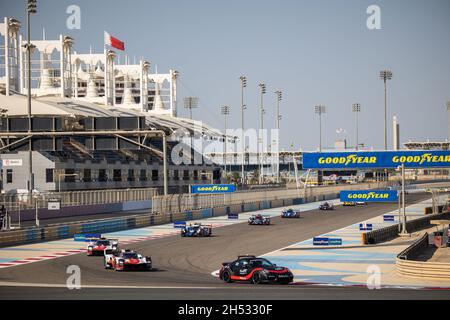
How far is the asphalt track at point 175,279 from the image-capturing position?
25.6m

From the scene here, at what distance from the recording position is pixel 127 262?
3509 centimetres

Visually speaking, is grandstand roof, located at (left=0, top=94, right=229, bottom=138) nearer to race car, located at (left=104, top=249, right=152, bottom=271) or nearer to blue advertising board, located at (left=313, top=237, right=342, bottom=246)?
blue advertising board, located at (left=313, top=237, right=342, bottom=246)

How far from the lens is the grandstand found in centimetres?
5341

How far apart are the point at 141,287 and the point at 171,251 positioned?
53.1 ft

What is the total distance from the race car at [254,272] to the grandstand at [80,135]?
2046 cm

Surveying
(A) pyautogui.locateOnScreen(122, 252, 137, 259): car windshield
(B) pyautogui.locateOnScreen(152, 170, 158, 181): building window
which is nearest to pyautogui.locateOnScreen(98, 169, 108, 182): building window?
(B) pyautogui.locateOnScreen(152, 170, 158, 181): building window

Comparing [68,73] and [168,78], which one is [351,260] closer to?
[68,73]

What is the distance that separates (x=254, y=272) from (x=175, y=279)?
3447 millimetres

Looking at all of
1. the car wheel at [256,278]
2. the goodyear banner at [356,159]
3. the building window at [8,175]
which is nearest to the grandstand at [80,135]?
the building window at [8,175]

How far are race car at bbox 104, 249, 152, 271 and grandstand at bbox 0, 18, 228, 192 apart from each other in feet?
50.8

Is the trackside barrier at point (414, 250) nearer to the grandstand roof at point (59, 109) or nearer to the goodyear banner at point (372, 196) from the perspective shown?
the goodyear banner at point (372, 196)

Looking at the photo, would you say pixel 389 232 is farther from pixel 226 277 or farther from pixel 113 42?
pixel 113 42

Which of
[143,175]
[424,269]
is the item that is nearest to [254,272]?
[424,269]
